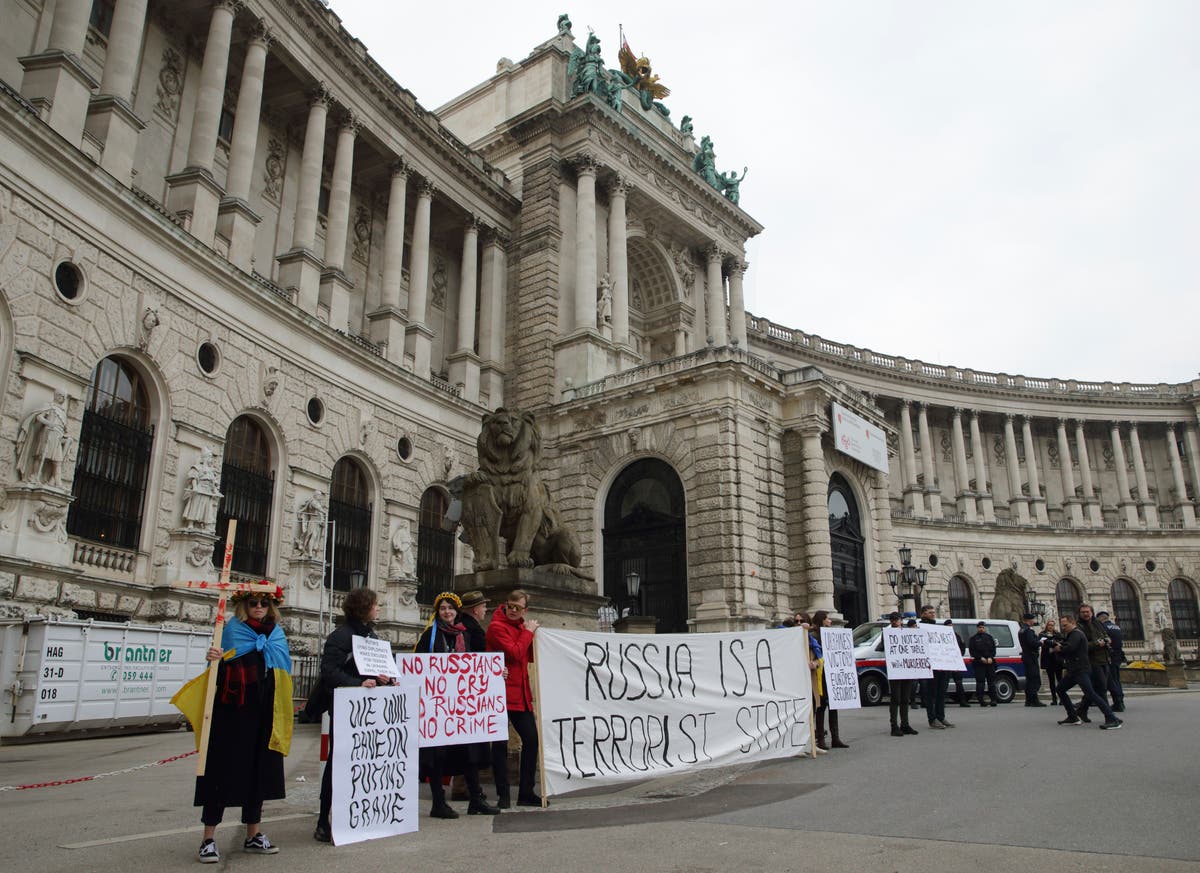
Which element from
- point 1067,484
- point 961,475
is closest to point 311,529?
point 961,475

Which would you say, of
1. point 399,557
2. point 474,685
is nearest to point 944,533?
point 399,557

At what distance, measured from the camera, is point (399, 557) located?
28641 millimetres

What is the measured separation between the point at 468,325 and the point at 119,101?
16700 mm

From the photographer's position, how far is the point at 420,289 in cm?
3284

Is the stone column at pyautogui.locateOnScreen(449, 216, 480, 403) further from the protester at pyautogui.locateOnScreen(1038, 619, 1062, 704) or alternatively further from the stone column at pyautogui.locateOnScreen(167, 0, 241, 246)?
the protester at pyautogui.locateOnScreen(1038, 619, 1062, 704)

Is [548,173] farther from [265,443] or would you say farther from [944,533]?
[944,533]

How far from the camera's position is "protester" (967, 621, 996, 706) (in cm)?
2083

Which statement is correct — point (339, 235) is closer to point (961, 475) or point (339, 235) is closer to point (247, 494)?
point (247, 494)

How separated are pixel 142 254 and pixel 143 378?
2948 mm

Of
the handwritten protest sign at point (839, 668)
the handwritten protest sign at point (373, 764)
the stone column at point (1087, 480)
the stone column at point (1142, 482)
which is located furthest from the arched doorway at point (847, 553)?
the stone column at point (1142, 482)

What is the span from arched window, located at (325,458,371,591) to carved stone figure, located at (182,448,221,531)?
Answer: 500 cm

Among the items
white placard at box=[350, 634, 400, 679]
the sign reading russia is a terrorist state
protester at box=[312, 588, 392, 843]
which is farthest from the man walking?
protester at box=[312, 588, 392, 843]

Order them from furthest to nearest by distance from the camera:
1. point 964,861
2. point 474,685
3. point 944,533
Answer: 1. point 944,533
2. point 474,685
3. point 964,861

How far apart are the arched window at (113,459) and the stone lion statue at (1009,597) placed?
49575 mm
